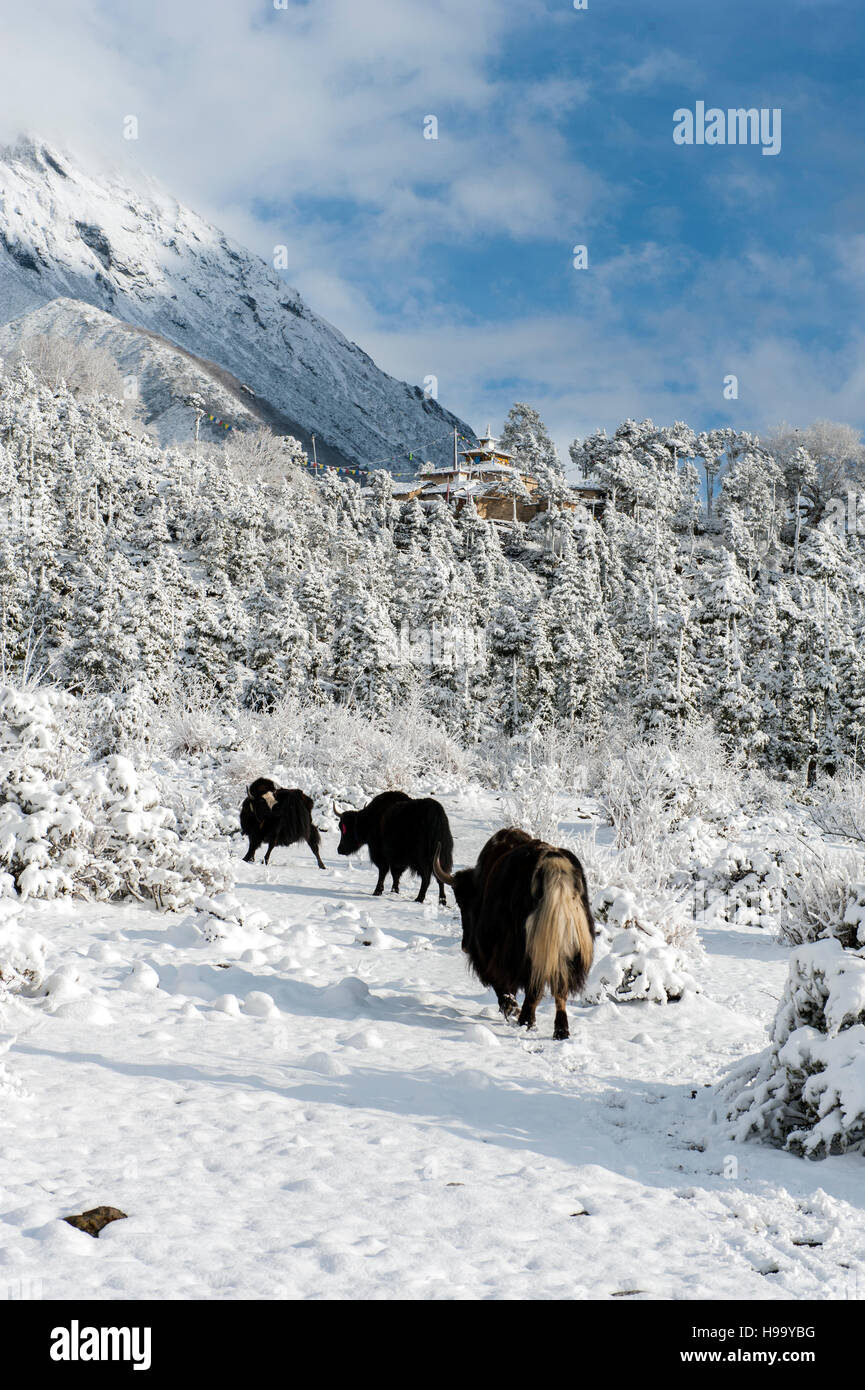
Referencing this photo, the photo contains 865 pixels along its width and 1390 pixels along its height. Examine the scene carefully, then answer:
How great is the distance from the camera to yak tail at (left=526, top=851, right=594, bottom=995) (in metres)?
5.30

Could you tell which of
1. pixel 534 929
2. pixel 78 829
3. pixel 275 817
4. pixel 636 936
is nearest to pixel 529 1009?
pixel 534 929

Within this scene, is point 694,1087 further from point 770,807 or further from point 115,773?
point 770,807

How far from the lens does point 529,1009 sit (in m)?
5.61

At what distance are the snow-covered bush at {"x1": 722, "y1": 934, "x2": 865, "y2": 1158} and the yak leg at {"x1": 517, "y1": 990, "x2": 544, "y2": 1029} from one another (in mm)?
1455

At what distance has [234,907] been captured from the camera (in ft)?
25.9

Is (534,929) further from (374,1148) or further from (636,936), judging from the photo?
(374,1148)

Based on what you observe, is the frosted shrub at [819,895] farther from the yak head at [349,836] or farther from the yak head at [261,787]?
the yak head at [261,787]

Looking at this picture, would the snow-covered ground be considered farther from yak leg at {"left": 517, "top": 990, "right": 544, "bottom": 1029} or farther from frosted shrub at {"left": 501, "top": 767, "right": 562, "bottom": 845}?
frosted shrub at {"left": 501, "top": 767, "right": 562, "bottom": 845}

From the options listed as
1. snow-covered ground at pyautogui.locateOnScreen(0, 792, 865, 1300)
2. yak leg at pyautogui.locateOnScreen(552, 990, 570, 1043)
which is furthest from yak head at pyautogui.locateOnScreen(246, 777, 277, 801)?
yak leg at pyautogui.locateOnScreen(552, 990, 570, 1043)

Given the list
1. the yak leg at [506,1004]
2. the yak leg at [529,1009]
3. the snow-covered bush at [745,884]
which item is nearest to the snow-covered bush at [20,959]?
the yak leg at [506,1004]

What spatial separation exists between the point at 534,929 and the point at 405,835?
17.0ft
